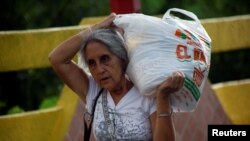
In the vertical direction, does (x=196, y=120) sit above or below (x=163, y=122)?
below

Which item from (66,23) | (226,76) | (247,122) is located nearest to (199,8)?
(226,76)

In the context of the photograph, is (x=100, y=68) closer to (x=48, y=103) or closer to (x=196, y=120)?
(x=196, y=120)

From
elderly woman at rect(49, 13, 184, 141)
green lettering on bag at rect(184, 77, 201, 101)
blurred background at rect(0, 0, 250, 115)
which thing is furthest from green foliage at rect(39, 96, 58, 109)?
green lettering on bag at rect(184, 77, 201, 101)

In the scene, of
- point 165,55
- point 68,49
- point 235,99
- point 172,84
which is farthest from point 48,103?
point 172,84

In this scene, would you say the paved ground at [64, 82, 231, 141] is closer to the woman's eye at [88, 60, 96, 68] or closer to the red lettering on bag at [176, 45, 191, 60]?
the woman's eye at [88, 60, 96, 68]

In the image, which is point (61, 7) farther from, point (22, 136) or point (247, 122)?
point (22, 136)

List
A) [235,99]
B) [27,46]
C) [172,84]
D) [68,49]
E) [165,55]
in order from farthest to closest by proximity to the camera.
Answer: [235,99], [27,46], [68,49], [165,55], [172,84]

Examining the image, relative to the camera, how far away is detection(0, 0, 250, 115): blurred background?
8.12 meters

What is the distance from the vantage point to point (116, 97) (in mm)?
4242

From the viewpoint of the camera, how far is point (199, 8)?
983 cm

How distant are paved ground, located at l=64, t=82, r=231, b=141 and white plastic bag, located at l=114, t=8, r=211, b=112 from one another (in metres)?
1.49

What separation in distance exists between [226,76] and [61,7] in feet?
7.53

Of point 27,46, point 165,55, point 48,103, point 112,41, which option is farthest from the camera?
point 48,103

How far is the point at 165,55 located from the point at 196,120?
2.11 metres
